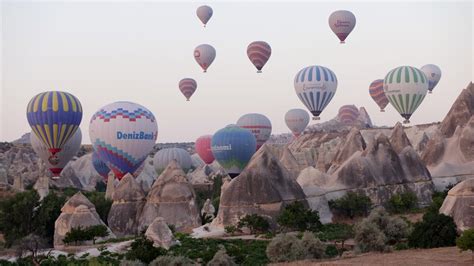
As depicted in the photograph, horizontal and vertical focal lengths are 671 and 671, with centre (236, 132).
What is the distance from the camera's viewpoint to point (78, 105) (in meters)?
59.9

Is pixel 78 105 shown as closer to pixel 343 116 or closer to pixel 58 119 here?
pixel 58 119

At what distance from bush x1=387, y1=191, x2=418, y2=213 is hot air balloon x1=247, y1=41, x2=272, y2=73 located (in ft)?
110

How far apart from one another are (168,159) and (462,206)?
2440 inches

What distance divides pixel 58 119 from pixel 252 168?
2120 cm

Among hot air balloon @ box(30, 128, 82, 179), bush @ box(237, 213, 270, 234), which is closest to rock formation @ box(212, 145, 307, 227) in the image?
bush @ box(237, 213, 270, 234)

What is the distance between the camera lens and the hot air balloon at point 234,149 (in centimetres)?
6069

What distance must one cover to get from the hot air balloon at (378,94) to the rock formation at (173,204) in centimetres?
5412

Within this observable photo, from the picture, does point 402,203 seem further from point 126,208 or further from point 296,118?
point 296,118

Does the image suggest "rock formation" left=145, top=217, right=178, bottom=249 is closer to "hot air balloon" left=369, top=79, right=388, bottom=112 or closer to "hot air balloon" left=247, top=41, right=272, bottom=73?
"hot air balloon" left=247, top=41, right=272, bottom=73

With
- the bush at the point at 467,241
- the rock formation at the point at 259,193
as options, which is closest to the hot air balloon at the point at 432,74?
the rock formation at the point at 259,193

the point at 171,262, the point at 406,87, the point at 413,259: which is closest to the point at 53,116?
the point at 171,262

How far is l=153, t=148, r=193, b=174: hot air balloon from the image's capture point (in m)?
92.2

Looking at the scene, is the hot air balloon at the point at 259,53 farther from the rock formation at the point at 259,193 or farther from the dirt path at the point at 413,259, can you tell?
the dirt path at the point at 413,259

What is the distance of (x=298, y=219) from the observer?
40.2 meters
